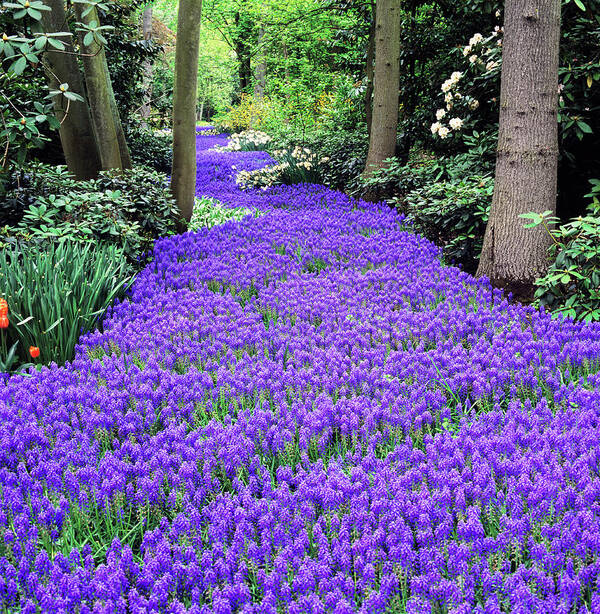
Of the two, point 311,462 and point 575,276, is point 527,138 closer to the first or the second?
point 575,276

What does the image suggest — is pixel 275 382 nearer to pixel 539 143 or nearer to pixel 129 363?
pixel 129 363

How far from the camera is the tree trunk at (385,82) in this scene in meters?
8.92

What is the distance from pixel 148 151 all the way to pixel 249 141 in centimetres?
543

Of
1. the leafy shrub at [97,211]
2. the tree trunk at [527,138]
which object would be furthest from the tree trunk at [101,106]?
the tree trunk at [527,138]

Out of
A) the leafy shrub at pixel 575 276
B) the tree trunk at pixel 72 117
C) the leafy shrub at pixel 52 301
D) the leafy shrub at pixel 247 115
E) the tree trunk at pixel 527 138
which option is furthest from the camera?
the leafy shrub at pixel 247 115

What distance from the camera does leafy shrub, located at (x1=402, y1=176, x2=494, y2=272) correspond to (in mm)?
5793

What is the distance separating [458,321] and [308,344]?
1.03 meters

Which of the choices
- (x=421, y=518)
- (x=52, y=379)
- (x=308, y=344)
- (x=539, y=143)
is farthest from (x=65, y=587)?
(x=539, y=143)

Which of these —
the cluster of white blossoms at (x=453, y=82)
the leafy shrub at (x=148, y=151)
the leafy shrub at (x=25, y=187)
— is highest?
the cluster of white blossoms at (x=453, y=82)

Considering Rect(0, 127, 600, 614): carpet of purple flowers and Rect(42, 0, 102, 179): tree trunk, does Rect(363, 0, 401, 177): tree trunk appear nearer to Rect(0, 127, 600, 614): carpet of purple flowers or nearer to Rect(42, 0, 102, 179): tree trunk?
Rect(42, 0, 102, 179): tree trunk

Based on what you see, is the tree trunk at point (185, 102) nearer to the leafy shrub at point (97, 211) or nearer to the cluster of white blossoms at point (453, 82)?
the leafy shrub at point (97, 211)

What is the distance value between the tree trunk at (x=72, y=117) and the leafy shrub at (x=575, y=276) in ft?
19.1

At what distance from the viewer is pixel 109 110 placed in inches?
297

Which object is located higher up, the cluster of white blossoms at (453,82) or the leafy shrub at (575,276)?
the cluster of white blossoms at (453,82)
